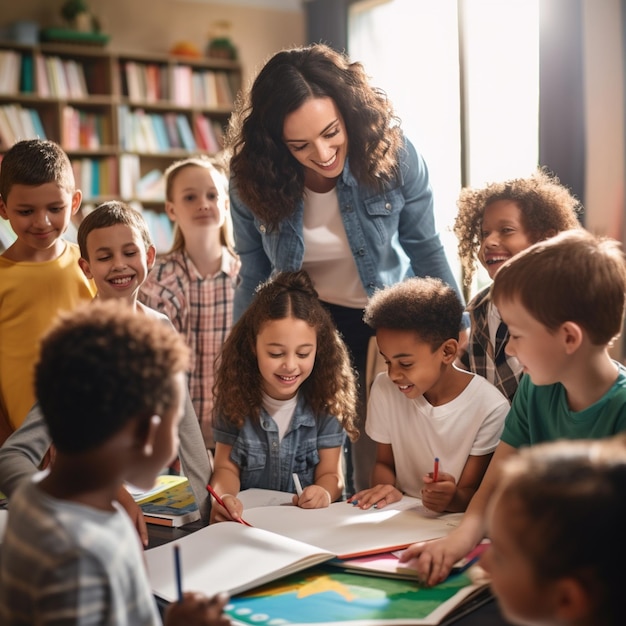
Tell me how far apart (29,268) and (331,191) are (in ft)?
2.55

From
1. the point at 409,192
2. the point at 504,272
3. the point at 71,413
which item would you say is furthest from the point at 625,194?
the point at 71,413

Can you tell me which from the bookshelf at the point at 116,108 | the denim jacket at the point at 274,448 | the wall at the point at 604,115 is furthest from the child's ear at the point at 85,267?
the bookshelf at the point at 116,108

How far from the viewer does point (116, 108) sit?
17.2 ft

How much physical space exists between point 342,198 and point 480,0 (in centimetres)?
303

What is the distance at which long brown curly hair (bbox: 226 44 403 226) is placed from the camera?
6.28 feet

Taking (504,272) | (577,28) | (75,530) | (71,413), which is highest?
(577,28)

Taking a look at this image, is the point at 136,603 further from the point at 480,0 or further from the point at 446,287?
the point at 480,0

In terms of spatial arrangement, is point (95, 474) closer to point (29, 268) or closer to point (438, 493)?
point (438, 493)

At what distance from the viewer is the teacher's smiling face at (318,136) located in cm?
189

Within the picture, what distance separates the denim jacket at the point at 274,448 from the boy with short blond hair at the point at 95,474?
0.82 m

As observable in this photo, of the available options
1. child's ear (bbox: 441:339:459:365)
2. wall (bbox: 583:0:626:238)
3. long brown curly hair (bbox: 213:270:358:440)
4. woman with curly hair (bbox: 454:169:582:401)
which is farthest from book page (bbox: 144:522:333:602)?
wall (bbox: 583:0:626:238)

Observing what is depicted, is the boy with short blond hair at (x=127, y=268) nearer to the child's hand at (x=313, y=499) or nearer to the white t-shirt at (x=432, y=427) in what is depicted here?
the child's hand at (x=313, y=499)

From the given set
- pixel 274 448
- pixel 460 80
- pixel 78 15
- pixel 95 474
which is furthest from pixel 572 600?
pixel 78 15

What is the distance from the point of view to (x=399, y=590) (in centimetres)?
111
